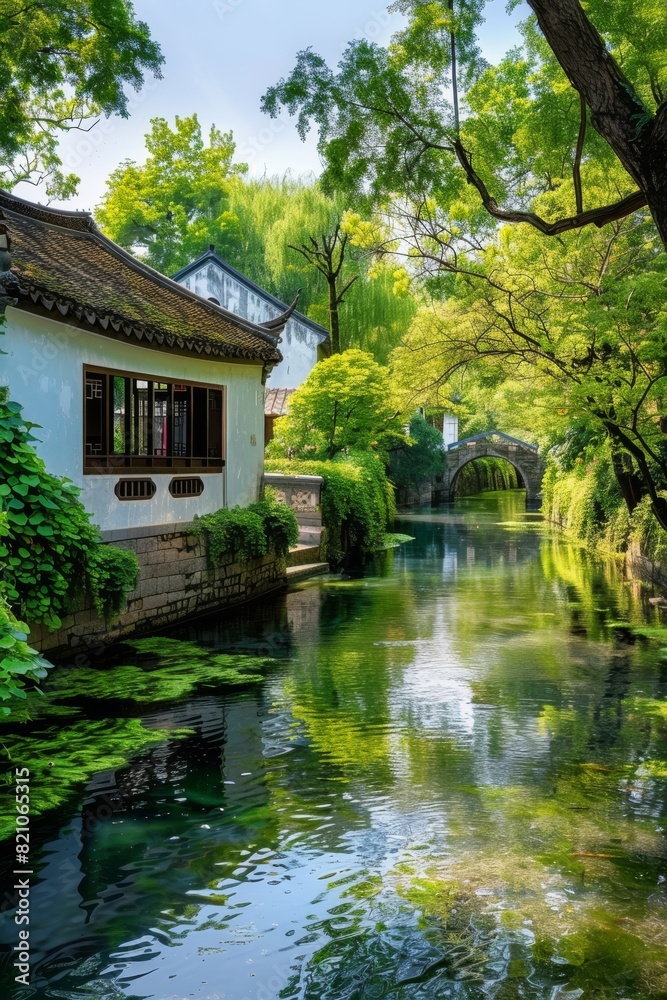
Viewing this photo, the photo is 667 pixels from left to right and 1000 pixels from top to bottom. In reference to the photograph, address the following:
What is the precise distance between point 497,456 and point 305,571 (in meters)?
30.2

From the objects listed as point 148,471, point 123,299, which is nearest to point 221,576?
point 148,471

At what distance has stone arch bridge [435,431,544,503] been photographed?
4559cm

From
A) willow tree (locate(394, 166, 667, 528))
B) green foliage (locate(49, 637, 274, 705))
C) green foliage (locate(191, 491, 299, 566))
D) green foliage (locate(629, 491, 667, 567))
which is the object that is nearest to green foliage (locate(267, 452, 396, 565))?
willow tree (locate(394, 166, 667, 528))

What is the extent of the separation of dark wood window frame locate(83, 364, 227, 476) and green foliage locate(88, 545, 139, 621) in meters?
1.23

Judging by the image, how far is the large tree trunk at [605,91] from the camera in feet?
15.7

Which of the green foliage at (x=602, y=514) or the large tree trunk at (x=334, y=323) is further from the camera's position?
the large tree trunk at (x=334, y=323)

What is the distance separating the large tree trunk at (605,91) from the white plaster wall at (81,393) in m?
5.61

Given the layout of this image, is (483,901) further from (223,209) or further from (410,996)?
(223,209)

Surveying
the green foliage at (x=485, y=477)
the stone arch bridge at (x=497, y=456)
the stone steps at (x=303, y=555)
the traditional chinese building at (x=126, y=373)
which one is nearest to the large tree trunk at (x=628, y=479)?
the stone steps at (x=303, y=555)

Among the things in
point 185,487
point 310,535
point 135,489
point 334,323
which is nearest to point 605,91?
point 135,489

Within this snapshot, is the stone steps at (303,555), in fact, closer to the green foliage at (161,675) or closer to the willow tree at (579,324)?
the willow tree at (579,324)

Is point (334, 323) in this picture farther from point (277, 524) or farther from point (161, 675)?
point (161, 675)

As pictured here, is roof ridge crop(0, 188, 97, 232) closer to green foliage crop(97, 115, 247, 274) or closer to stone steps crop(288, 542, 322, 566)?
stone steps crop(288, 542, 322, 566)

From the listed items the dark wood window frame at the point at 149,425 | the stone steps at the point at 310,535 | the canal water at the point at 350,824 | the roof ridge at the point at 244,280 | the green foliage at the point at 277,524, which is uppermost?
the roof ridge at the point at 244,280
